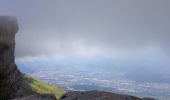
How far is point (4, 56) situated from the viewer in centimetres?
8369

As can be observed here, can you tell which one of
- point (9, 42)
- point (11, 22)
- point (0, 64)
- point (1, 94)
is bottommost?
point (1, 94)

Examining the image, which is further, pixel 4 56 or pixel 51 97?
pixel 4 56

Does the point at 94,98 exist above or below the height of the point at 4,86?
below

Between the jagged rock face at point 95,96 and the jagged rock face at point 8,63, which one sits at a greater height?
the jagged rock face at point 8,63

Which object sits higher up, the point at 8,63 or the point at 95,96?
the point at 8,63

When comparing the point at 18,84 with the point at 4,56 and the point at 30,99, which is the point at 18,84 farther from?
the point at 30,99

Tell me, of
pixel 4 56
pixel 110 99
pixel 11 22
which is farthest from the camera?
pixel 11 22

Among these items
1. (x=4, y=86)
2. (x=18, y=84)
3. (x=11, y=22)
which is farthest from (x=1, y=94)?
(x=11, y=22)

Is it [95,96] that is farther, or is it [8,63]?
[8,63]

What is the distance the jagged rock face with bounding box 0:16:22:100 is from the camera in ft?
267

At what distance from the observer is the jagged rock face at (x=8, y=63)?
267 ft

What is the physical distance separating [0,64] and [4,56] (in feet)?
9.36

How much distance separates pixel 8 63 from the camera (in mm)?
85250

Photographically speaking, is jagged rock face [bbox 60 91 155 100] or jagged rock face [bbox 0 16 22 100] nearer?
jagged rock face [bbox 60 91 155 100]
